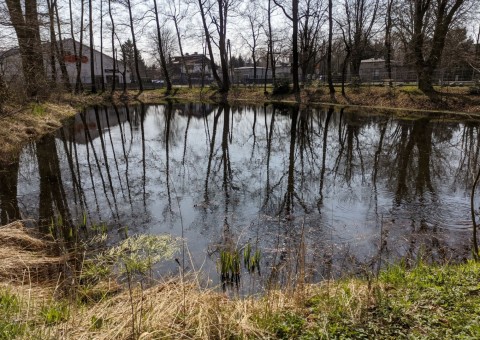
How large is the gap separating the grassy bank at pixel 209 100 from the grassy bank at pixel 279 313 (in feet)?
30.2

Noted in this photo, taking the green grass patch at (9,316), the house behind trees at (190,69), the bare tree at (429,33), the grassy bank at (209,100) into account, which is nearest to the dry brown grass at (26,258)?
the green grass patch at (9,316)

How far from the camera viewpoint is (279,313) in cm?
330

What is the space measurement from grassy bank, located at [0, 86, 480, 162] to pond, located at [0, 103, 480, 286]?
0.93 meters

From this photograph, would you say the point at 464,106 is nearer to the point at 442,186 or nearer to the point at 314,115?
the point at 314,115

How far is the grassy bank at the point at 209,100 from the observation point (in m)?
13.4

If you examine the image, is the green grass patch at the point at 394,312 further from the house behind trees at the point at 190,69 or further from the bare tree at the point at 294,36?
the house behind trees at the point at 190,69

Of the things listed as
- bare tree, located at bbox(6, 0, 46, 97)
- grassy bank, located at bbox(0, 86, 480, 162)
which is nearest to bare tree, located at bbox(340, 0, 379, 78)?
grassy bank, located at bbox(0, 86, 480, 162)

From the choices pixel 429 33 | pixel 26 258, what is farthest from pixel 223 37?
pixel 26 258

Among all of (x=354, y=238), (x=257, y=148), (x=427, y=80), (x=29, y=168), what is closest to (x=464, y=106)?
(x=427, y=80)

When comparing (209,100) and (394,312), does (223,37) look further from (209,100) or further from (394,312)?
(394,312)

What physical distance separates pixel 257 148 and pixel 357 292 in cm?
1006

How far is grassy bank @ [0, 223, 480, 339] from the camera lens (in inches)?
115

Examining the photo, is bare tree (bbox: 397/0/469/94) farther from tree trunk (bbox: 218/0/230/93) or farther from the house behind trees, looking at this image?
the house behind trees

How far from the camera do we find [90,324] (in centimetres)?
311
